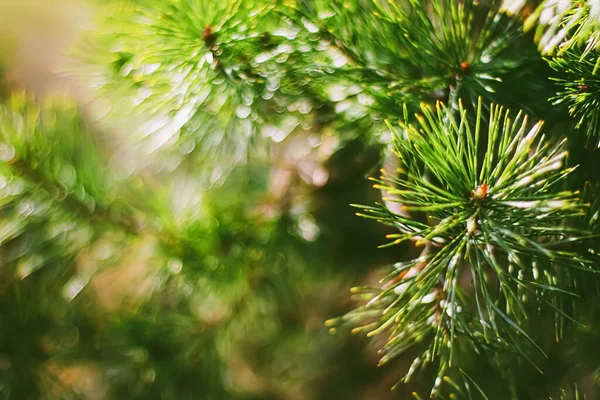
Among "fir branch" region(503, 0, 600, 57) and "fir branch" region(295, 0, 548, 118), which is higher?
"fir branch" region(503, 0, 600, 57)

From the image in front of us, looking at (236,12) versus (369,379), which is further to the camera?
(369,379)

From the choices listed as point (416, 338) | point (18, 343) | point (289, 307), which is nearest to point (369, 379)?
point (289, 307)

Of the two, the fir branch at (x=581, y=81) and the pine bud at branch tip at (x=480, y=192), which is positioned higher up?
the fir branch at (x=581, y=81)

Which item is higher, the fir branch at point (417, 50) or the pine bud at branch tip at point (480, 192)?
the fir branch at point (417, 50)

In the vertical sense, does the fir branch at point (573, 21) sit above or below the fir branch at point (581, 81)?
above

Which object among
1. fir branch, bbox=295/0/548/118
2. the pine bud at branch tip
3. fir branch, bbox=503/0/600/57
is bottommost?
the pine bud at branch tip

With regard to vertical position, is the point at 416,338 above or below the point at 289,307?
above

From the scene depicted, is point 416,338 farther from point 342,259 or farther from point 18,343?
point 18,343

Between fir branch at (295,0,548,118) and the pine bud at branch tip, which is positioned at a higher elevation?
fir branch at (295,0,548,118)

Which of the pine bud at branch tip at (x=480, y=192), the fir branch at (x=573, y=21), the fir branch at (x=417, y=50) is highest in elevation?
the fir branch at (x=573, y=21)

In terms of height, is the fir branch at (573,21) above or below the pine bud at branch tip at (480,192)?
above

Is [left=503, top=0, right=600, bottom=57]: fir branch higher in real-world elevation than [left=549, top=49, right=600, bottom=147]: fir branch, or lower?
higher
